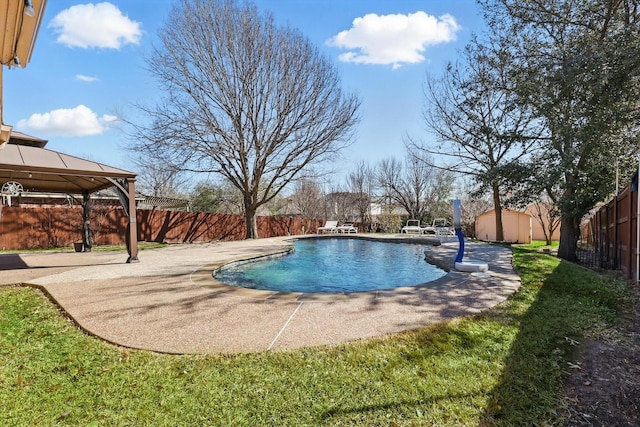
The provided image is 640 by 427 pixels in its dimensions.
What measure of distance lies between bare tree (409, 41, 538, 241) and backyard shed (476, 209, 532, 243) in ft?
19.7

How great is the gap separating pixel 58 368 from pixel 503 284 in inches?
244

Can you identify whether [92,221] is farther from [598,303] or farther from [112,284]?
[598,303]

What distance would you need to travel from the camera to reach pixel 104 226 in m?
14.9

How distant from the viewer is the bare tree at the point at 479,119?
1142cm

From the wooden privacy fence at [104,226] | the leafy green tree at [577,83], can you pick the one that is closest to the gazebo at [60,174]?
the wooden privacy fence at [104,226]

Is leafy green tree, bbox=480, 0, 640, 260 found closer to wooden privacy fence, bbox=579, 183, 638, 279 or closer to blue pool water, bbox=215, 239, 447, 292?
wooden privacy fence, bbox=579, 183, 638, 279

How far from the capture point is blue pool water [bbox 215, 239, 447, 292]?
7.14 metres

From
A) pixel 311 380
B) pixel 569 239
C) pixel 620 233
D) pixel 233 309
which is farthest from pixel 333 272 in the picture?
pixel 569 239

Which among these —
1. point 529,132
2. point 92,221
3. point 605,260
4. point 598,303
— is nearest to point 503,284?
point 598,303

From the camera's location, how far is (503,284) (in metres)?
5.90

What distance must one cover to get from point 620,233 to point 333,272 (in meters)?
6.52

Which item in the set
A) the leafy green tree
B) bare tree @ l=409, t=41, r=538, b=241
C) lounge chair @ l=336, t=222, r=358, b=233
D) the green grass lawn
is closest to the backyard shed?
bare tree @ l=409, t=41, r=538, b=241

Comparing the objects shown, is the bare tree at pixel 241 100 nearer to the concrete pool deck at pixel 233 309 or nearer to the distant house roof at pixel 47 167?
the distant house roof at pixel 47 167

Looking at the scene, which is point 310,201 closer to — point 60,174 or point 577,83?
point 60,174
